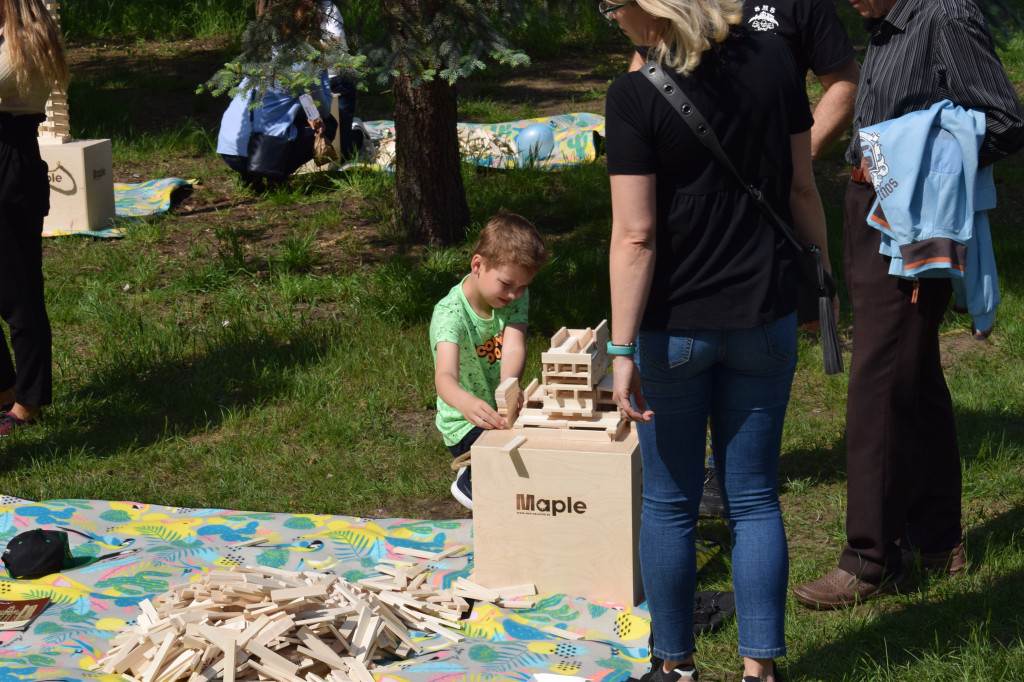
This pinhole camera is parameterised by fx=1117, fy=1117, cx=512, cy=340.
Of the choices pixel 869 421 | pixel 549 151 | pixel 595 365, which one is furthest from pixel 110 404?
pixel 549 151

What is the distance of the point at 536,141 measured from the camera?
8727 mm

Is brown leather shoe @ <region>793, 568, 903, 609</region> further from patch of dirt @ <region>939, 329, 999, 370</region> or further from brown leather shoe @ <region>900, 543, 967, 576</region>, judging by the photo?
patch of dirt @ <region>939, 329, 999, 370</region>

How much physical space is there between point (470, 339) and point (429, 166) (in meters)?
3.06

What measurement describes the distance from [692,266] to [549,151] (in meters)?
6.21

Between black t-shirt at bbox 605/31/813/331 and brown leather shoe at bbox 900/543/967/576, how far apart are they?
1.39 metres

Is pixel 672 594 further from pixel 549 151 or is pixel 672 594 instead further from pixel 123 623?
pixel 549 151

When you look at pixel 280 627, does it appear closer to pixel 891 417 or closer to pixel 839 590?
pixel 839 590

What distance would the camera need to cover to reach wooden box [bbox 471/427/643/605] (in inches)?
136

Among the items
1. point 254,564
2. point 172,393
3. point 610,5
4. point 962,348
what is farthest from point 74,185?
point 610,5

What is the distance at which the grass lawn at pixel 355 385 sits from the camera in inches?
136

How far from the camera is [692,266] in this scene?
2.64 metres

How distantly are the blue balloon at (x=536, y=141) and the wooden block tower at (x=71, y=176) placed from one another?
3061mm

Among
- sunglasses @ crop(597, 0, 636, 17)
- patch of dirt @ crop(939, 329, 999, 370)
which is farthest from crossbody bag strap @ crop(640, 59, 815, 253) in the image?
patch of dirt @ crop(939, 329, 999, 370)

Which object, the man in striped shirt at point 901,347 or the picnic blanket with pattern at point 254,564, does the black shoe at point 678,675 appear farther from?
the man in striped shirt at point 901,347
